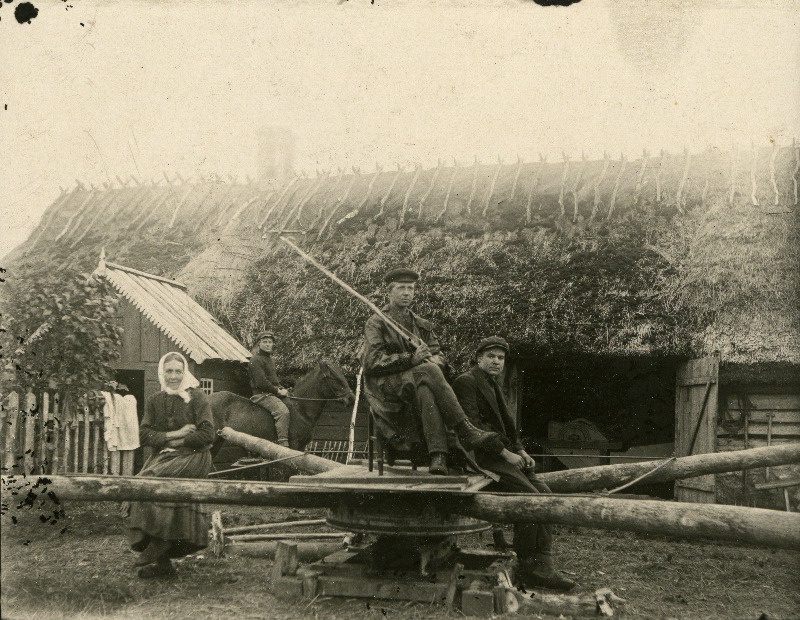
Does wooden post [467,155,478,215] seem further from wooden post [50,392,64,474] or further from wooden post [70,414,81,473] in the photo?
wooden post [50,392,64,474]

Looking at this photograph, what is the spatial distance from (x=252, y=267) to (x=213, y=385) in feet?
7.46

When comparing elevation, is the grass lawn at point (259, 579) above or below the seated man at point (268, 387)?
below

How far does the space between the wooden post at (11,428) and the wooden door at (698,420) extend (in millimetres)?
7661

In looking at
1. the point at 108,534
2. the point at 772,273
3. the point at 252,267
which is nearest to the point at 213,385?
the point at 252,267

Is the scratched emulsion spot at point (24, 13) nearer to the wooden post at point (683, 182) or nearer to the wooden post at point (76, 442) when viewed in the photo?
the wooden post at point (76, 442)

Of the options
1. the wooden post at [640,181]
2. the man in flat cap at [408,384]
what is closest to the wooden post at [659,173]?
the wooden post at [640,181]

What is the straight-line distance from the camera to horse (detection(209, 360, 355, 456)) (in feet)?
33.0

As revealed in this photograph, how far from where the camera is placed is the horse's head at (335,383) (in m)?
10.1

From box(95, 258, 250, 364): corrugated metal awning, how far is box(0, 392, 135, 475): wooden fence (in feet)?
5.11

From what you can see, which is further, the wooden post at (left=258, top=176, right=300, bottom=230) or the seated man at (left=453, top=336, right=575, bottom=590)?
the wooden post at (left=258, top=176, right=300, bottom=230)

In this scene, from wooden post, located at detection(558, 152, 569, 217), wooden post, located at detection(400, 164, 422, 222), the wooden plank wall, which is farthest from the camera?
wooden post, located at detection(400, 164, 422, 222)

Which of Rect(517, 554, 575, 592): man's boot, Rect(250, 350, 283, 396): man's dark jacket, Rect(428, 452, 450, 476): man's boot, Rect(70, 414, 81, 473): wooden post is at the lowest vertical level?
Rect(517, 554, 575, 592): man's boot

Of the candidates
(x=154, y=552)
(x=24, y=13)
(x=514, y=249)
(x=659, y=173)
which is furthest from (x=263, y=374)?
(x=659, y=173)

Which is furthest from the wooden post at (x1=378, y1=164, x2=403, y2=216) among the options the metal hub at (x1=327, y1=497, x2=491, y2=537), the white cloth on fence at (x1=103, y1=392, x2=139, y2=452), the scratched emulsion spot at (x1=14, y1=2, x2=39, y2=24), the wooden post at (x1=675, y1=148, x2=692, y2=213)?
the scratched emulsion spot at (x1=14, y1=2, x2=39, y2=24)
